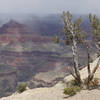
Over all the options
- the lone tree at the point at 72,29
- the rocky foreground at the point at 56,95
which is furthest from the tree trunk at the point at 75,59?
the rocky foreground at the point at 56,95

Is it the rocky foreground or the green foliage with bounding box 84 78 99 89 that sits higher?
the green foliage with bounding box 84 78 99 89

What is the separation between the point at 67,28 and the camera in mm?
37406

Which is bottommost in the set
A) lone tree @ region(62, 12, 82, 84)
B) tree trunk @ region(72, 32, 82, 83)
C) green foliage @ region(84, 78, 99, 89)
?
green foliage @ region(84, 78, 99, 89)

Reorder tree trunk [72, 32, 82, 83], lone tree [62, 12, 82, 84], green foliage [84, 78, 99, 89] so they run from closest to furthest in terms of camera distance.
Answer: green foliage [84, 78, 99, 89]
tree trunk [72, 32, 82, 83]
lone tree [62, 12, 82, 84]

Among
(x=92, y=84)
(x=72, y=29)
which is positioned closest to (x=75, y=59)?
(x=92, y=84)

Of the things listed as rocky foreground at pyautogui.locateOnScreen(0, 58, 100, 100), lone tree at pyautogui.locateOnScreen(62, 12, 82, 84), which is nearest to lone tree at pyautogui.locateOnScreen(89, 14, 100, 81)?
lone tree at pyautogui.locateOnScreen(62, 12, 82, 84)

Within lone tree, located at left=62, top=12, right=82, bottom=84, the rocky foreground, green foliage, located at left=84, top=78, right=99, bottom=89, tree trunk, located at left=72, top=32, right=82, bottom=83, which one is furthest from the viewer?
lone tree, located at left=62, top=12, right=82, bottom=84

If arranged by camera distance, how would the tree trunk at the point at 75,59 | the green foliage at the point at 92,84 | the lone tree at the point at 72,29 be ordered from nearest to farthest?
the green foliage at the point at 92,84 < the tree trunk at the point at 75,59 < the lone tree at the point at 72,29

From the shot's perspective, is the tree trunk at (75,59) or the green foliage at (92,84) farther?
the tree trunk at (75,59)

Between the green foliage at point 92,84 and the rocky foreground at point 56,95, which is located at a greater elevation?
the green foliage at point 92,84

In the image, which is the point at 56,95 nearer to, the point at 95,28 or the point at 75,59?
the point at 75,59

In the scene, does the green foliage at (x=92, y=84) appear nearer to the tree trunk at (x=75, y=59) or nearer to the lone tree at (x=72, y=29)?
the tree trunk at (x=75, y=59)

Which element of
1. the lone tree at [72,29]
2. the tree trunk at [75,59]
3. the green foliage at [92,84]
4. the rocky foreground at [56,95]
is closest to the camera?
the rocky foreground at [56,95]

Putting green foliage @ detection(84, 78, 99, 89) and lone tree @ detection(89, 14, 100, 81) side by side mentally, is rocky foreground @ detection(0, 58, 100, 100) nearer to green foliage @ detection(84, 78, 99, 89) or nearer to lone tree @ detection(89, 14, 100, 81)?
green foliage @ detection(84, 78, 99, 89)
